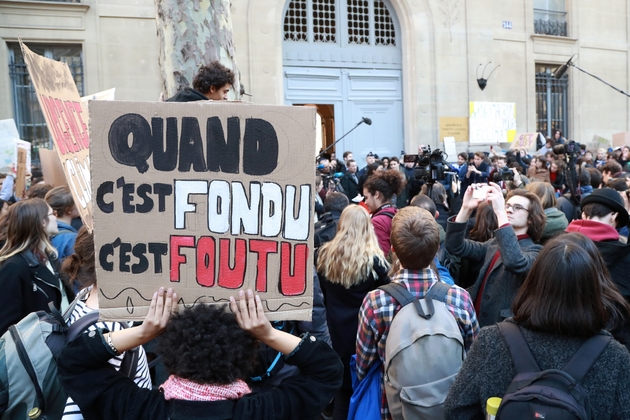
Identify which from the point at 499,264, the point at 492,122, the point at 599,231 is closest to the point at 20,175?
the point at 499,264

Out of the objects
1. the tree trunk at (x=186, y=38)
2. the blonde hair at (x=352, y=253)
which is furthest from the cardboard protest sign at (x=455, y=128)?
the blonde hair at (x=352, y=253)

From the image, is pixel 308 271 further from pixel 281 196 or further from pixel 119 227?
pixel 119 227

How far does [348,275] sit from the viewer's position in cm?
369

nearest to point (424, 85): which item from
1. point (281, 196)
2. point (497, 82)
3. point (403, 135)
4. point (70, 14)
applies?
point (403, 135)

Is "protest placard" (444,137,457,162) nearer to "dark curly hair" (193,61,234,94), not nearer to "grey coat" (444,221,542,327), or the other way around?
"grey coat" (444,221,542,327)

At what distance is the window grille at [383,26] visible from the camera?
1550cm

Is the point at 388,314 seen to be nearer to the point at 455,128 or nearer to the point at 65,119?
the point at 65,119

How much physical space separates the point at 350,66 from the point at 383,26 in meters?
1.57

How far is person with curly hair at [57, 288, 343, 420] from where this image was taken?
174cm

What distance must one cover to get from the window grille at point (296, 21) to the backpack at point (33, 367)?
42.9ft

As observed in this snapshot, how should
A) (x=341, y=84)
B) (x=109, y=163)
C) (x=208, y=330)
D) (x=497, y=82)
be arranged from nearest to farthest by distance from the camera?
(x=208, y=330) < (x=109, y=163) < (x=341, y=84) < (x=497, y=82)

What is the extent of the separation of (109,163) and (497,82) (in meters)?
16.3

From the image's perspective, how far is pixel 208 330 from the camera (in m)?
1.80

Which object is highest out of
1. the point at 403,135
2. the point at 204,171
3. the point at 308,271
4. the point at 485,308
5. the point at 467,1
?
the point at 467,1
